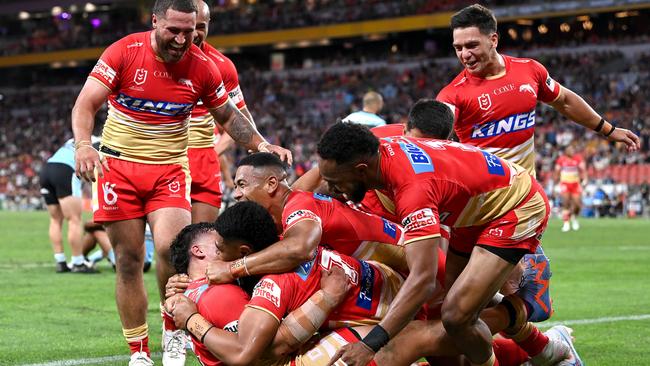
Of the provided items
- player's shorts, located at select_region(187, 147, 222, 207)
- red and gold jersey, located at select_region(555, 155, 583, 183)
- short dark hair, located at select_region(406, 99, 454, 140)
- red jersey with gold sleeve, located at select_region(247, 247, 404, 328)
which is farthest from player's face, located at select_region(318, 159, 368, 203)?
red and gold jersey, located at select_region(555, 155, 583, 183)

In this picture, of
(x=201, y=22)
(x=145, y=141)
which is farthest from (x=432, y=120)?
(x=201, y=22)

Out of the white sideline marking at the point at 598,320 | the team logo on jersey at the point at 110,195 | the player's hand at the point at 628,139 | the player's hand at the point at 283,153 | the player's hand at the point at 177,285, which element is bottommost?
the white sideline marking at the point at 598,320

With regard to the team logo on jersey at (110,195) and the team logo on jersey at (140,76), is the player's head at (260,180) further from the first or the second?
the team logo on jersey at (110,195)

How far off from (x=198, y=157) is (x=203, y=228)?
2809mm

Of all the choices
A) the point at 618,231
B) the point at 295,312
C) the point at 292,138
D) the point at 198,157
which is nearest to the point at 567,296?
the point at 198,157

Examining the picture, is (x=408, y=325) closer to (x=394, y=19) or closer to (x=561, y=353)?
(x=561, y=353)

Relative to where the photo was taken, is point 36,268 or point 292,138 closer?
point 36,268

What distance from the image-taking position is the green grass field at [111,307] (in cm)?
805

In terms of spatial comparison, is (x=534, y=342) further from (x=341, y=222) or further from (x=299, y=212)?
(x=299, y=212)

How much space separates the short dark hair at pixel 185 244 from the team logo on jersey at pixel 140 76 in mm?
1427

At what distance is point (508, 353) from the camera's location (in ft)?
23.5

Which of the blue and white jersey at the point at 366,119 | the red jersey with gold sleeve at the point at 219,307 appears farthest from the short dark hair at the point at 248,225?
the blue and white jersey at the point at 366,119

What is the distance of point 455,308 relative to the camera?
5.78m

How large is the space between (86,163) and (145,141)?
3.52ft
